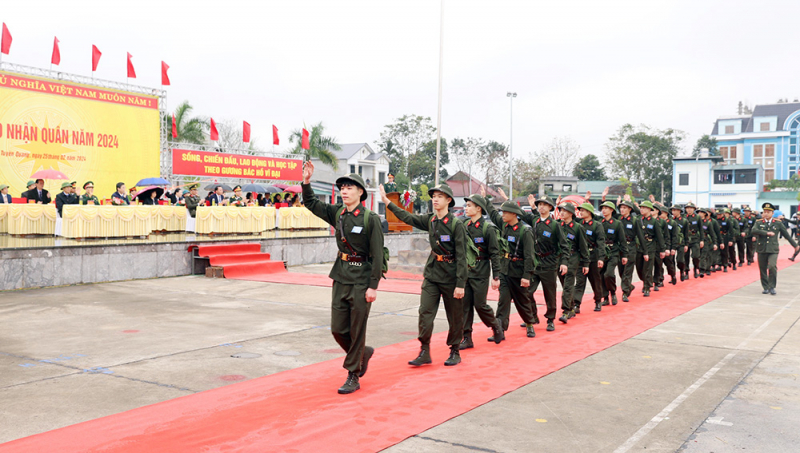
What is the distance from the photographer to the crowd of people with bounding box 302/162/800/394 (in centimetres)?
556

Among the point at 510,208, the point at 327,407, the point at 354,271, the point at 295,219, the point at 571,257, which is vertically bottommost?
the point at 327,407

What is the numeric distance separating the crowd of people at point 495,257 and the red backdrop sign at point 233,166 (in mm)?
19144

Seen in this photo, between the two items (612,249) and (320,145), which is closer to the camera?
(612,249)

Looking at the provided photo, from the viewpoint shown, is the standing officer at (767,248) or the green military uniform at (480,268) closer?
the green military uniform at (480,268)

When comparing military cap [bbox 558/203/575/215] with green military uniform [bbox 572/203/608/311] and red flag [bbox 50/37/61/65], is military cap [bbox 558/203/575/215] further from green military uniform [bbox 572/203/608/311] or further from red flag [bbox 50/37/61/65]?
red flag [bbox 50/37/61/65]

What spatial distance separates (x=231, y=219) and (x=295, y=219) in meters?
2.85

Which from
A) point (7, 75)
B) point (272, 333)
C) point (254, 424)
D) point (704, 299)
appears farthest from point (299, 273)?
point (7, 75)

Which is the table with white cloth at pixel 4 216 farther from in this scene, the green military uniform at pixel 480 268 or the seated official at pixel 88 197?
the green military uniform at pixel 480 268

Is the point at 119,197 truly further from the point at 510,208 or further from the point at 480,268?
the point at 480,268

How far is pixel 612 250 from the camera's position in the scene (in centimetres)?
1156

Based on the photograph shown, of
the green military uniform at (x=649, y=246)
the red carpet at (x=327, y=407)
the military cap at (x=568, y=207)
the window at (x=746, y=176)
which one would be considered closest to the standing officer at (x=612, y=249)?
the green military uniform at (x=649, y=246)

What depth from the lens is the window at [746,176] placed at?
2271 inches

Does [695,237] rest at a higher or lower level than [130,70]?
lower

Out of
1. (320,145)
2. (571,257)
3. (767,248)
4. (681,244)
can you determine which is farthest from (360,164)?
(571,257)
